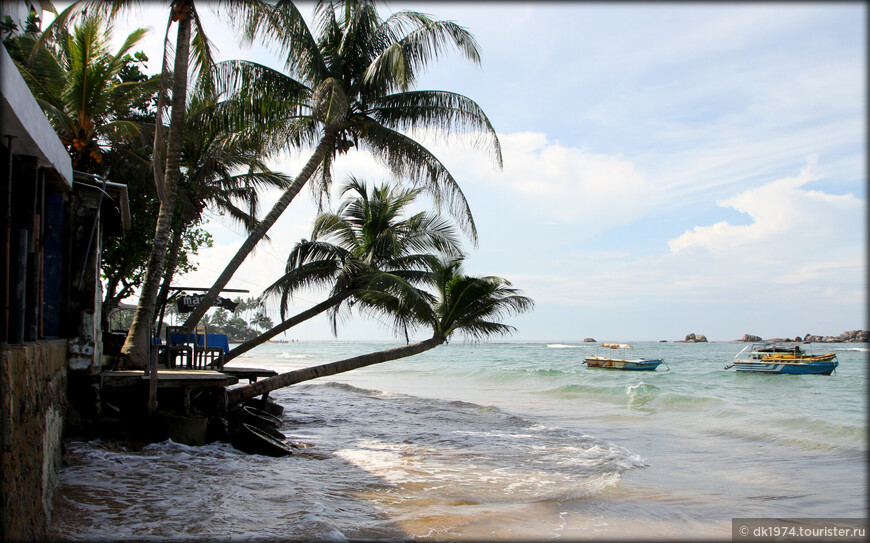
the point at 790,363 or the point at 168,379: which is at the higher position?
the point at 168,379

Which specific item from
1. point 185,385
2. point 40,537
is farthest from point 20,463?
point 185,385

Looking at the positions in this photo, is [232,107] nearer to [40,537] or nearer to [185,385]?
[185,385]

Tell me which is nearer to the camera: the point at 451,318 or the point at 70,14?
the point at 70,14

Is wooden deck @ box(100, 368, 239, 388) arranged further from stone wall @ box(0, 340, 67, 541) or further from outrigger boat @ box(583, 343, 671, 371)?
outrigger boat @ box(583, 343, 671, 371)

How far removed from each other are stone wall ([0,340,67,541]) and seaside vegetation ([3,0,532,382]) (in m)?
4.48

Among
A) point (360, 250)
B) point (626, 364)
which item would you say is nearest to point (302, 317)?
point (360, 250)

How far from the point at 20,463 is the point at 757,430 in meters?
14.9

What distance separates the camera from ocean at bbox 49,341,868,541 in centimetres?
621

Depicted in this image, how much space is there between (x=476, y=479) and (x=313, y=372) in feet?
15.9

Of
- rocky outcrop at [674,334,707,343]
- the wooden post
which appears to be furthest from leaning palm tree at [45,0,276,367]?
rocky outcrop at [674,334,707,343]

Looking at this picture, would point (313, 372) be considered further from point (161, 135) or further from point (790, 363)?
point (790, 363)

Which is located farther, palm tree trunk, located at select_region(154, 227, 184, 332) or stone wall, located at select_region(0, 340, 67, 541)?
palm tree trunk, located at select_region(154, 227, 184, 332)

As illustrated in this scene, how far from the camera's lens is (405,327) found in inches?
543

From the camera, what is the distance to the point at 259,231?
40.7 feet
